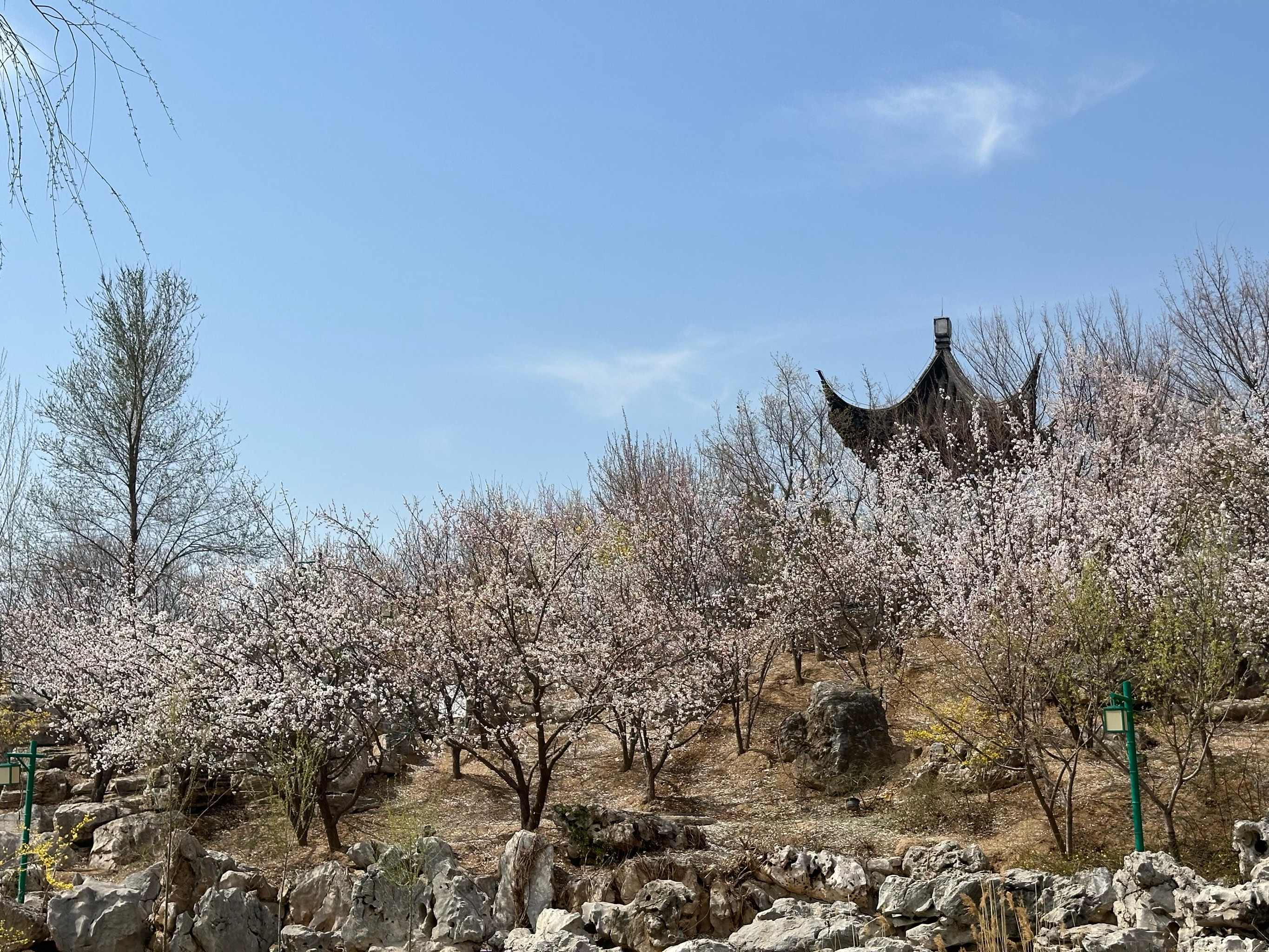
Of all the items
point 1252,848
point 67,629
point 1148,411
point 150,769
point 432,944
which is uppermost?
point 1148,411

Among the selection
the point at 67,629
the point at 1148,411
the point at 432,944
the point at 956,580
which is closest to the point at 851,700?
the point at 956,580

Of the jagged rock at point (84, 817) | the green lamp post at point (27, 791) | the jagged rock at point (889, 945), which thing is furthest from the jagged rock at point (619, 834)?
the jagged rock at point (84, 817)

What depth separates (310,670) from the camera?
1270cm

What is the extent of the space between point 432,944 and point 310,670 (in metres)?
4.27

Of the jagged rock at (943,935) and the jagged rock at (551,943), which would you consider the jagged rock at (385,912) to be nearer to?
the jagged rock at (551,943)

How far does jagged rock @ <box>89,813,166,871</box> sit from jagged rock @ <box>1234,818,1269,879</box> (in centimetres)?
1136

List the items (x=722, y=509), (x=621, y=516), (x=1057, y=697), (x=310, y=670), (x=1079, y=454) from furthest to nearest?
(x=621, y=516), (x=722, y=509), (x=1079, y=454), (x=310, y=670), (x=1057, y=697)

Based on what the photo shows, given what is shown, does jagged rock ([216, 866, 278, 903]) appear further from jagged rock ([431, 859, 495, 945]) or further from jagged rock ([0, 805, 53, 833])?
jagged rock ([0, 805, 53, 833])

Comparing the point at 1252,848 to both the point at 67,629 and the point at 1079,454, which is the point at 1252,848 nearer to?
the point at 1079,454

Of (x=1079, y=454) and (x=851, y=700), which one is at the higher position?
(x=1079, y=454)

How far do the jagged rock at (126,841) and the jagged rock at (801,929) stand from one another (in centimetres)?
745

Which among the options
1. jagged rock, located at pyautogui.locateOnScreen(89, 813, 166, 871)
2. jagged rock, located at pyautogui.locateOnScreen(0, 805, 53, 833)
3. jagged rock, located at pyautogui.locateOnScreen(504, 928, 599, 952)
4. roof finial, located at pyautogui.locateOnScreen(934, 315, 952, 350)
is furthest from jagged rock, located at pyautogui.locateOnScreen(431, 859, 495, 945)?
roof finial, located at pyautogui.locateOnScreen(934, 315, 952, 350)

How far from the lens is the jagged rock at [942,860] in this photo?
905cm

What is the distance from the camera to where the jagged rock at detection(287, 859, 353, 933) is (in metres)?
10.3
